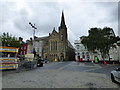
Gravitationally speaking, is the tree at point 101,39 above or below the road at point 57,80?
above

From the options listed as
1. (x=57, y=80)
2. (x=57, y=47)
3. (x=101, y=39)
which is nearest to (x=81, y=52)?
(x=57, y=47)

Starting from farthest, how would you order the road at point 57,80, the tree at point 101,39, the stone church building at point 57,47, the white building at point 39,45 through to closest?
the white building at point 39,45 → the stone church building at point 57,47 → the tree at point 101,39 → the road at point 57,80

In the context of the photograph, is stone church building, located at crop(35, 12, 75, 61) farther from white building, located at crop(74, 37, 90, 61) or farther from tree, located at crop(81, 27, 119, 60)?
tree, located at crop(81, 27, 119, 60)

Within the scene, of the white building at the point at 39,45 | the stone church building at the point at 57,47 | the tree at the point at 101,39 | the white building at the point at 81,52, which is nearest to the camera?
the tree at the point at 101,39

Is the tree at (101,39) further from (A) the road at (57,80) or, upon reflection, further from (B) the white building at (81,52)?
(B) the white building at (81,52)

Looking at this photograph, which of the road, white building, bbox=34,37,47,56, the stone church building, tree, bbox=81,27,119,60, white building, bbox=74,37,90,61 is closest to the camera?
the road

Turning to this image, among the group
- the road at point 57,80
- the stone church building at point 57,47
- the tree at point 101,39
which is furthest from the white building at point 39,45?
the road at point 57,80

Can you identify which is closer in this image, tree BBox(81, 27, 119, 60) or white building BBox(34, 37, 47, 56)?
tree BBox(81, 27, 119, 60)

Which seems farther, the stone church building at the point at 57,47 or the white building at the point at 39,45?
the white building at the point at 39,45

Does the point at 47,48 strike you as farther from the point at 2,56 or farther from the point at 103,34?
the point at 2,56

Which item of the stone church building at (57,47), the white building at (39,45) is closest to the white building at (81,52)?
the stone church building at (57,47)

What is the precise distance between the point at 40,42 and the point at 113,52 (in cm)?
4078

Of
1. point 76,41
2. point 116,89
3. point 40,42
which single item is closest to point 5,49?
point 116,89

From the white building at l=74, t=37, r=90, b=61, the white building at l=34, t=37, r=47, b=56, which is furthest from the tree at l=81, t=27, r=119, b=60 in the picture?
the white building at l=34, t=37, r=47, b=56
